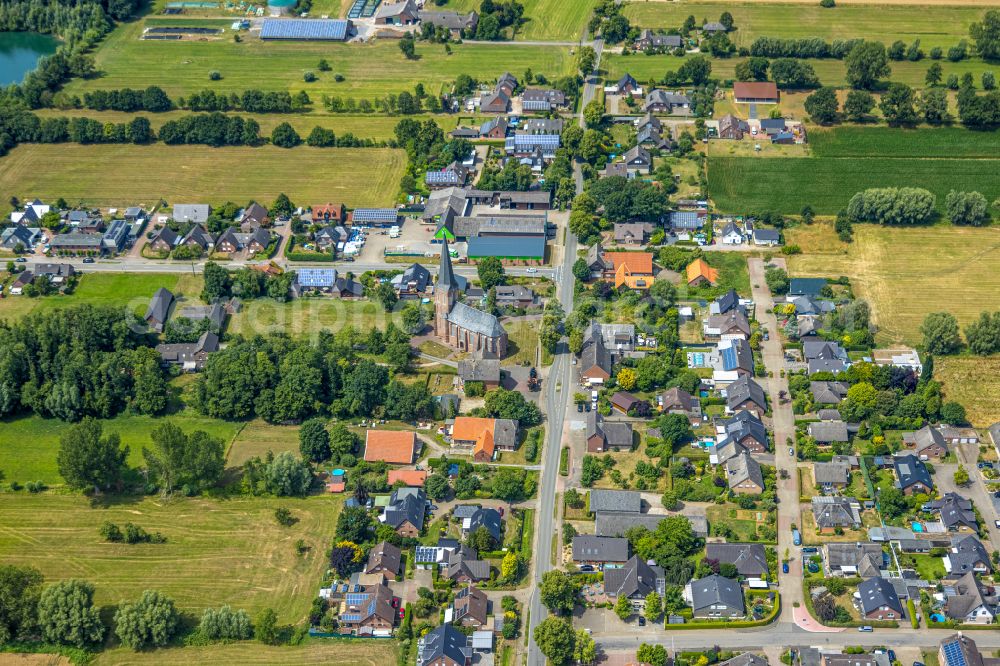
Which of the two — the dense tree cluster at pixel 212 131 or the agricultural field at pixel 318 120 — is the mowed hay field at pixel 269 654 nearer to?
the dense tree cluster at pixel 212 131

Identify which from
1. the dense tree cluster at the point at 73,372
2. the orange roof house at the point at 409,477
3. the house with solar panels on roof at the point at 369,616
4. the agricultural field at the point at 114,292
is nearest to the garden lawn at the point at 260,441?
the dense tree cluster at the point at 73,372

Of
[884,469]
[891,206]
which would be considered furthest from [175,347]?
[891,206]

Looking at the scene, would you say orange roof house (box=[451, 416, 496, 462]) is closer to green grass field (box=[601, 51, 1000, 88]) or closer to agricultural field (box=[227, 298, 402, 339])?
agricultural field (box=[227, 298, 402, 339])

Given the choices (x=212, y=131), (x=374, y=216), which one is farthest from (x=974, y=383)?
(x=212, y=131)

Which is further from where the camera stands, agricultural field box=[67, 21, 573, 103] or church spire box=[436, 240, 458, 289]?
agricultural field box=[67, 21, 573, 103]

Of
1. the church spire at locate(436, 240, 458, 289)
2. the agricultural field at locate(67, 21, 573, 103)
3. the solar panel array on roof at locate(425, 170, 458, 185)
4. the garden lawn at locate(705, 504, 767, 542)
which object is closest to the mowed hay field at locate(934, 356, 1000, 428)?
the garden lawn at locate(705, 504, 767, 542)

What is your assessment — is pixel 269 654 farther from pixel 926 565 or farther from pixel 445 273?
pixel 926 565

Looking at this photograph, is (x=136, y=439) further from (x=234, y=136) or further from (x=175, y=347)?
(x=234, y=136)
